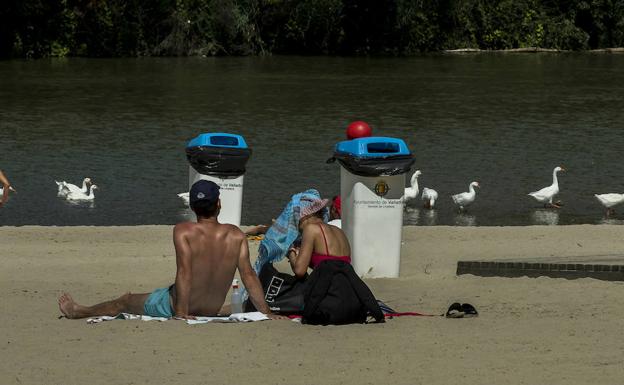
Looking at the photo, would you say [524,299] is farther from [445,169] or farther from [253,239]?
[445,169]

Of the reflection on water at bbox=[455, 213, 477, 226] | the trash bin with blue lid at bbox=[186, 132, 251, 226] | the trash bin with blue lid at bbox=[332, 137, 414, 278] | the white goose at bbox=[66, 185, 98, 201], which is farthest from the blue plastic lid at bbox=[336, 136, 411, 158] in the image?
the white goose at bbox=[66, 185, 98, 201]

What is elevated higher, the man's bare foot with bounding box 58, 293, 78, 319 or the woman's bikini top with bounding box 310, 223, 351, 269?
the woman's bikini top with bounding box 310, 223, 351, 269

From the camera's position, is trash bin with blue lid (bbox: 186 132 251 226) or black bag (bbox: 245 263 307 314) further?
trash bin with blue lid (bbox: 186 132 251 226)

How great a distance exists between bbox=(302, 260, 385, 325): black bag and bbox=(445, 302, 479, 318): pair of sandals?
56cm

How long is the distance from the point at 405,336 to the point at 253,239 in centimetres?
486

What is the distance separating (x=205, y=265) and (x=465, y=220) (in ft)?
30.6

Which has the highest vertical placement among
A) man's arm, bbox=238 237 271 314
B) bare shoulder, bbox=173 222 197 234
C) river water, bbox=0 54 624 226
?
bare shoulder, bbox=173 222 197 234

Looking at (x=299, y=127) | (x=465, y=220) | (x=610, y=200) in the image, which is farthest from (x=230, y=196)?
(x=299, y=127)

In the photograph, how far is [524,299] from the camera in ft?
32.7

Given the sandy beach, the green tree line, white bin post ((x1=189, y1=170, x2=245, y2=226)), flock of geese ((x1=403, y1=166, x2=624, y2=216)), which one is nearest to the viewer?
the sandy beach

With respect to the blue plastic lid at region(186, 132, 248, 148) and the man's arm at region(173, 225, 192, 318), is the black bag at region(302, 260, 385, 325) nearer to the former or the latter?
the man's arm at region(173, 225, 192, 318)

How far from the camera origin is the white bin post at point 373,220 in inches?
436

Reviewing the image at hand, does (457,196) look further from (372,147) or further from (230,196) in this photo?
(372,147)

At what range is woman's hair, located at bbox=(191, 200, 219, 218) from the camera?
857 cm
